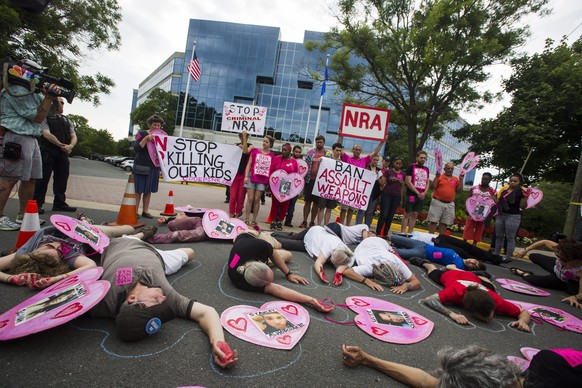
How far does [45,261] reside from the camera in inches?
104

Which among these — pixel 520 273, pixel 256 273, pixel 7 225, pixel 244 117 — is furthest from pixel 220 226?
pixel 520 273

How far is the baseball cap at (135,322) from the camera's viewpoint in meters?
1.97

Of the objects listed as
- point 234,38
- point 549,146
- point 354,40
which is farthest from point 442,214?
point 234,38

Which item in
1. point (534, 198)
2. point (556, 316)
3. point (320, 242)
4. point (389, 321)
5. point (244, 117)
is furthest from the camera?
point (244, 117)

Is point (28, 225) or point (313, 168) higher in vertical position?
point (313, 168)

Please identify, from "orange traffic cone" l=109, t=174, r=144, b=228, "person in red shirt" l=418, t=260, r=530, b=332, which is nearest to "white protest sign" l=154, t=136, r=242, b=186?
"orange traffic cone" l=109, t=174, r=144, b=228

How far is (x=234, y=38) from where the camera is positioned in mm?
45438

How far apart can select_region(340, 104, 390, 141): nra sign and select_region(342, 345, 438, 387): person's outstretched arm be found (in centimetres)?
581

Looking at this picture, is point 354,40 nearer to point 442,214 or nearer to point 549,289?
point 442,214

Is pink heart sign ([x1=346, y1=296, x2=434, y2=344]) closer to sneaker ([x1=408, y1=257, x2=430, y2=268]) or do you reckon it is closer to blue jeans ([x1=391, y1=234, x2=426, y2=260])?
sneaker ([x1=408, y1=257, x2=430, y2=268])

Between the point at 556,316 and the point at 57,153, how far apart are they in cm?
788

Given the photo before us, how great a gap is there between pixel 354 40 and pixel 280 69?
3473cm

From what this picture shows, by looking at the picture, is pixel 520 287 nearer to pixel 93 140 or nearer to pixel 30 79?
pixel 30 79

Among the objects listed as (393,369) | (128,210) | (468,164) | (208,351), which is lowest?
(208,351)
